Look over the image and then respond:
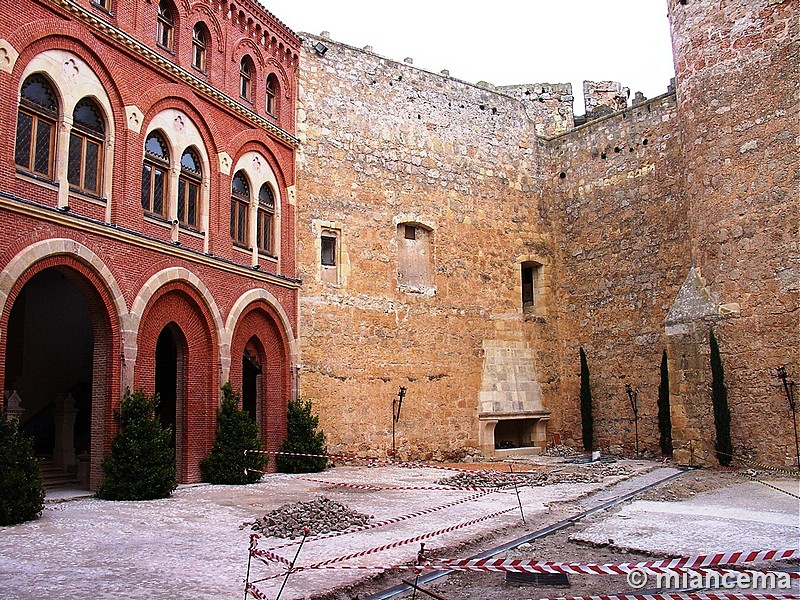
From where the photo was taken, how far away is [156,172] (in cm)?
1333

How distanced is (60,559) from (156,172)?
803cm

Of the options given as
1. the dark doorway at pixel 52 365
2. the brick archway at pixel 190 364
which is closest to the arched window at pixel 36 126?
the brick archway at pixel 190 364

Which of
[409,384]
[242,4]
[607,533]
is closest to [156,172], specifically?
[242,4]

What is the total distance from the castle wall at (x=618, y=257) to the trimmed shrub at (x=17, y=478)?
45.9 feet

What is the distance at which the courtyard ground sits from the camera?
20.5 ft

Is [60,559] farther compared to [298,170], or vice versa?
[298,170]

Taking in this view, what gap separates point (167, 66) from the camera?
13.4m

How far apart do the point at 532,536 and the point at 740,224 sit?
29.8 feet

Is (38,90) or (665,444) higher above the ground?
(38,90)

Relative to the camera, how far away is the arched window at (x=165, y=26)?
13633 mm

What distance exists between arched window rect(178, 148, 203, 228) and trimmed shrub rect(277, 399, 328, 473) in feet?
15.0

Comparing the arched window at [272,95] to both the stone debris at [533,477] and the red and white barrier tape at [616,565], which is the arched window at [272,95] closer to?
the stone debris at [533,477]

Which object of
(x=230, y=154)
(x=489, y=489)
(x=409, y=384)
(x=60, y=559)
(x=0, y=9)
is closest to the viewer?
(x=60, y=559)

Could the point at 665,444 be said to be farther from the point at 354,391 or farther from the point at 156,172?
the point at 156,172
